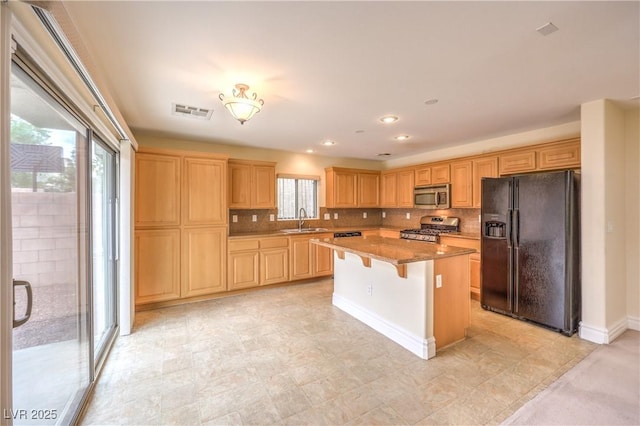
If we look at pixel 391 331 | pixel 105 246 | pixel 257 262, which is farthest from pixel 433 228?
pixel 105 246

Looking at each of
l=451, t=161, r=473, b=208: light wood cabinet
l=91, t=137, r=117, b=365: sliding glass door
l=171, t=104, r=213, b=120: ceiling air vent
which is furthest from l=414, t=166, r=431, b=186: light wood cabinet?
l=91, t=137, r=117, b=365: sliding glass door

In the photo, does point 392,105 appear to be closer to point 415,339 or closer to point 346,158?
point 415,339

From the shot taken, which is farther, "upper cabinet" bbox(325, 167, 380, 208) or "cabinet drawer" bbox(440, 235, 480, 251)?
"upper cabinet" bbox(325, 167, 380, 208)

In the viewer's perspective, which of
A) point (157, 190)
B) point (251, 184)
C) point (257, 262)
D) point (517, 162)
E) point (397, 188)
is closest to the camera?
point (157, 190)

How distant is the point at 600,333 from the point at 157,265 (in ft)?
17.2

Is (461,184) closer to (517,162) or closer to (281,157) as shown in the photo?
(517,162)

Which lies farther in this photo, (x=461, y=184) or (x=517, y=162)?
(x=461, y=184)

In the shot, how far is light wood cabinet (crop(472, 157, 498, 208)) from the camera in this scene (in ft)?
13.7

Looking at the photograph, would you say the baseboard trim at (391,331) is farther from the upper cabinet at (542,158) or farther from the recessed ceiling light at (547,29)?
the upper cabinet at (542,158)

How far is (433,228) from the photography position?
17.5 feet

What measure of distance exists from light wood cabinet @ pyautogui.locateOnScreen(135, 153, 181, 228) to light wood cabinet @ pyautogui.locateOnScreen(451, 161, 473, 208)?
440 centimetres

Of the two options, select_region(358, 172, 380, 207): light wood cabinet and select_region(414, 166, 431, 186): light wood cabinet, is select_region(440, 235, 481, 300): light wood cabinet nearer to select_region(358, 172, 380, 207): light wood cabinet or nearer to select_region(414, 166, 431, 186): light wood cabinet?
select_region(414, 166, 431, 186): light wood cabinet

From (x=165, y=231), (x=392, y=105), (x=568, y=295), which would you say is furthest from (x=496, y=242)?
(x=165, y=231)

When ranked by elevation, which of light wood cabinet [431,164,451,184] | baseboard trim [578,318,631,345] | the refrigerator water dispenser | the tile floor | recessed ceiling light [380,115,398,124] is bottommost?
the tile floor
